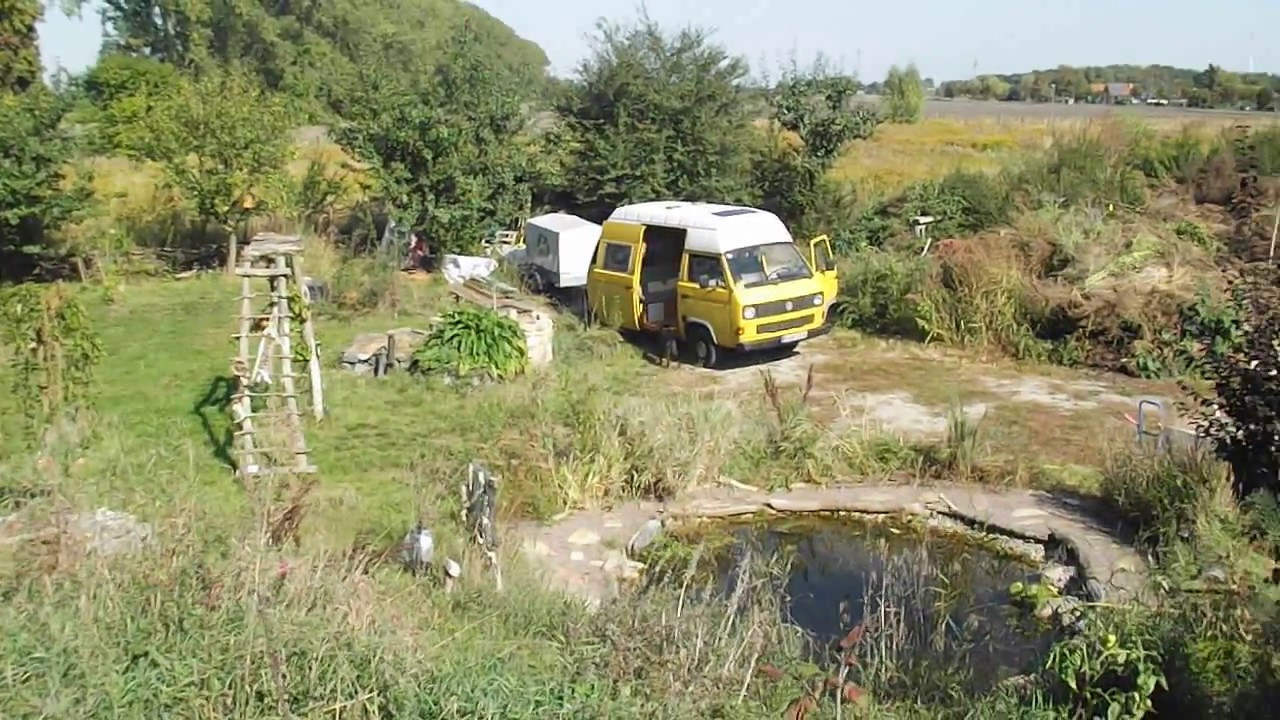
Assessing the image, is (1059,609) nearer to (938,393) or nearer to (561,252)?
(938,393)

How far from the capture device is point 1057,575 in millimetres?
8336

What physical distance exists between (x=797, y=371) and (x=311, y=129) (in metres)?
26.7

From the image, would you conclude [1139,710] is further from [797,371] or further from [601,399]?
[797,371]

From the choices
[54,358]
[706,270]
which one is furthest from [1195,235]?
[54,358]

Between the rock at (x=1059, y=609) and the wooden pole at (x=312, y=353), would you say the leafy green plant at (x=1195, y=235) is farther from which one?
the wooden pole at (x=312, y=353)

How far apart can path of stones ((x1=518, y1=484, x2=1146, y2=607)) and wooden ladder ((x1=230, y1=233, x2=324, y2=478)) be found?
2.23 metres

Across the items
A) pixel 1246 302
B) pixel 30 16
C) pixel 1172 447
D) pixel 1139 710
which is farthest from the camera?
pixel 30 16

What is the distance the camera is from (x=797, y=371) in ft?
47.3

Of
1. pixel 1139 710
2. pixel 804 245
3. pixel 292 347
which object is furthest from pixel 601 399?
pixel 804 245

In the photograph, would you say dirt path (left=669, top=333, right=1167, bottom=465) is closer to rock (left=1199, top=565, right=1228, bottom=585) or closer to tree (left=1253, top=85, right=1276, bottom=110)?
rock (left=1199, top=565, right=1228, bottom=585)

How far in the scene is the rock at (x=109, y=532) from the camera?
19.9ft

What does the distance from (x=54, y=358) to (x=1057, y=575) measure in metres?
8.20

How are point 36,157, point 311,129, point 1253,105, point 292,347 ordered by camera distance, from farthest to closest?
1. point 1253,105
2. point 311,129
3. point 36,157
4. point 292,347

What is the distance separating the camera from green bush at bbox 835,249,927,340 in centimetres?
Answer: 1612
